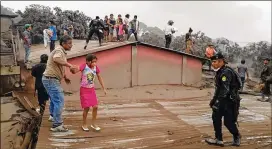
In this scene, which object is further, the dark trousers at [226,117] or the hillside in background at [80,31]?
the hillside in background at [80,31]

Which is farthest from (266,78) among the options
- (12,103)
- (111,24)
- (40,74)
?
(12,103)

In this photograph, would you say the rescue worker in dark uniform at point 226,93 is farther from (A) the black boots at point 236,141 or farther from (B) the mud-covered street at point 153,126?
(B) the mud-covered street at point 153,126

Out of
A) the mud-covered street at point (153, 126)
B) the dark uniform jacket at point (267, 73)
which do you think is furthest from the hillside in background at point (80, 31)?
the mud-covered street at point (153, 126)

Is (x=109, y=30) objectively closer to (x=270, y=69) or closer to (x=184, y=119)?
(x=270, y=69)

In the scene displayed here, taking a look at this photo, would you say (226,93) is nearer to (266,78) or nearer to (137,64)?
(266,78)

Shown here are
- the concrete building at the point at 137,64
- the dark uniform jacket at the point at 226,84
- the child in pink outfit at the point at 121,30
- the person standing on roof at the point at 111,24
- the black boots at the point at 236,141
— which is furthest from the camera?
the person standing on roof at the point at 111,24

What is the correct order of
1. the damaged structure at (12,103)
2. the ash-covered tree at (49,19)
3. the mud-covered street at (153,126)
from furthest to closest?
the ash-covered tree at (49,19) → the mud-covered street at (153,126) → the damaged structure at (12,103)

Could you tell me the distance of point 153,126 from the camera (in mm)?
6668

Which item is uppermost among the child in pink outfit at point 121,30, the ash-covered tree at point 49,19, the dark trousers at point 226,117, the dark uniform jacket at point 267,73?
the ash-covered tree at point 49,19

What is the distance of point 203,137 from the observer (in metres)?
6.11

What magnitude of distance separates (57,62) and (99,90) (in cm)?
676

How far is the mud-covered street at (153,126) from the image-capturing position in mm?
5484

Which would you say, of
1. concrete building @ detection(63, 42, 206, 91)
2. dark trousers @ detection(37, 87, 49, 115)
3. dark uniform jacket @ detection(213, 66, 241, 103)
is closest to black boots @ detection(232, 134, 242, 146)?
dark uniform jacket @ detection(213, 66, 241, 103)

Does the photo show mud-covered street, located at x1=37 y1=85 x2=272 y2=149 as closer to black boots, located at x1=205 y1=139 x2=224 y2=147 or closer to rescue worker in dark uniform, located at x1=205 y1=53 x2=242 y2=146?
black boots, located at x1=205 y1=139 x2=224 y2=147
